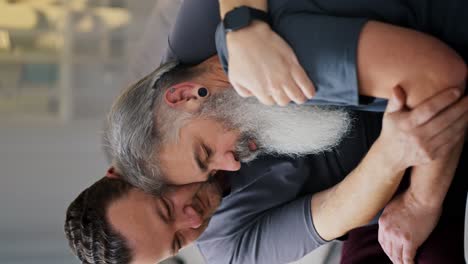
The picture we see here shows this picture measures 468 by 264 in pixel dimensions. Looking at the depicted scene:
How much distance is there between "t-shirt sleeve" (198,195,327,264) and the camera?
1.30 m

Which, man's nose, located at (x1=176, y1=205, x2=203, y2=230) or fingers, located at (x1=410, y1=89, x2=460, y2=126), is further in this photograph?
man's nose, located at (x1=176, y1=205, x2=203, y2=230)

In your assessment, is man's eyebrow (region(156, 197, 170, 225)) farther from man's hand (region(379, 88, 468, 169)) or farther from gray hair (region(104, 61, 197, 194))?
man's hand (region(379, 88, 468, 169))

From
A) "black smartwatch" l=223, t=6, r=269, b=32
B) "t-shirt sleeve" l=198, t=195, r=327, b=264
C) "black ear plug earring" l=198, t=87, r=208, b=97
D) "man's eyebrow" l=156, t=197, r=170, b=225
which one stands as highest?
"black smartwatch" l=223, t=6, r=269, b=32

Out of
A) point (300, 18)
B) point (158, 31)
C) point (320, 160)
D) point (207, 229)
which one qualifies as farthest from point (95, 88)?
point (300, 18)

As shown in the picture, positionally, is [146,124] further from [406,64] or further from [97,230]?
[406,64]

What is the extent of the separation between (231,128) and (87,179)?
160cm

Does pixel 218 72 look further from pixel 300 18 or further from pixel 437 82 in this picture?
pixel 437 82

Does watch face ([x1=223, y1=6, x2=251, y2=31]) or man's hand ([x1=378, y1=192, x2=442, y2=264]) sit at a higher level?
watch face ([x1=223, y1=6, x2=251, y2=31])

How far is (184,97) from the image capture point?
113 cm

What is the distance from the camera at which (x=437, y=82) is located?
840 millimetres

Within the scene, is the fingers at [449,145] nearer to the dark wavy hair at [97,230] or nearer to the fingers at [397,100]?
the fingers at [397,100]

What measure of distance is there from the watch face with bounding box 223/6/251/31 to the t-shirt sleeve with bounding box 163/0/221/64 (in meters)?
0.36

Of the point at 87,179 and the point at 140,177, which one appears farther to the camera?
the point at 87,179

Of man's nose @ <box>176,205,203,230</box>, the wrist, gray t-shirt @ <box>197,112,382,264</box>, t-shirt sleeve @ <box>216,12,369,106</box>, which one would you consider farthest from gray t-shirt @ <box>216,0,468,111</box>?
man's nose @ <box>176,205,203,230</box>
